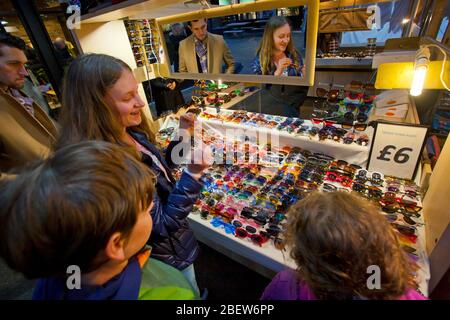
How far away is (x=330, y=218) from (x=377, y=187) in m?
1.13

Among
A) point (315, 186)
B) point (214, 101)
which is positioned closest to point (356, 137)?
point (315, 186)

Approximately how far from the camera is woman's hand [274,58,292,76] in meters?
1.42

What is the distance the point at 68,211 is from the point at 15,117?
5.68 ft

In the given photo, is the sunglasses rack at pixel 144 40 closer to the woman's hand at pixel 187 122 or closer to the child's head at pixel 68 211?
the woman's hand at pixel 187 122

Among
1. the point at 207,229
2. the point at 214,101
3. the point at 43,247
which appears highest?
the point at 43,247

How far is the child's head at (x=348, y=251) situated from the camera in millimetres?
645

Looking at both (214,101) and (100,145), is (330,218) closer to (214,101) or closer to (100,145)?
(100,145)

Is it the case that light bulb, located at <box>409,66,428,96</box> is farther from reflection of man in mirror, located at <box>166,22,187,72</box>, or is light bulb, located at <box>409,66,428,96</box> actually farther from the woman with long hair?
reflection of man in mirror, located at <box>166,22,187,72</box>

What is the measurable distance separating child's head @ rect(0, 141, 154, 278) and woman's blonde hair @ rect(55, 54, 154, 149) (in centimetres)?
44

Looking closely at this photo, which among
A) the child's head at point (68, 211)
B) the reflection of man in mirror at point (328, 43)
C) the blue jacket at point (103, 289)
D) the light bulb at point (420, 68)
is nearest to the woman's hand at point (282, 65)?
the light bulb at point (420, 68)

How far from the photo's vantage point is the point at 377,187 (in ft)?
4.97

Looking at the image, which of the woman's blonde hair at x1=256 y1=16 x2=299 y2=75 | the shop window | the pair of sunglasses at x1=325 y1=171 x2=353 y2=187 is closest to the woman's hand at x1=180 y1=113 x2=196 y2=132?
the woman's blonde hair at x1=256 y1=16 x2=299 y2=75

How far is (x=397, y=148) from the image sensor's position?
144cm

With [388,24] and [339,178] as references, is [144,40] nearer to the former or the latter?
[339,178]
